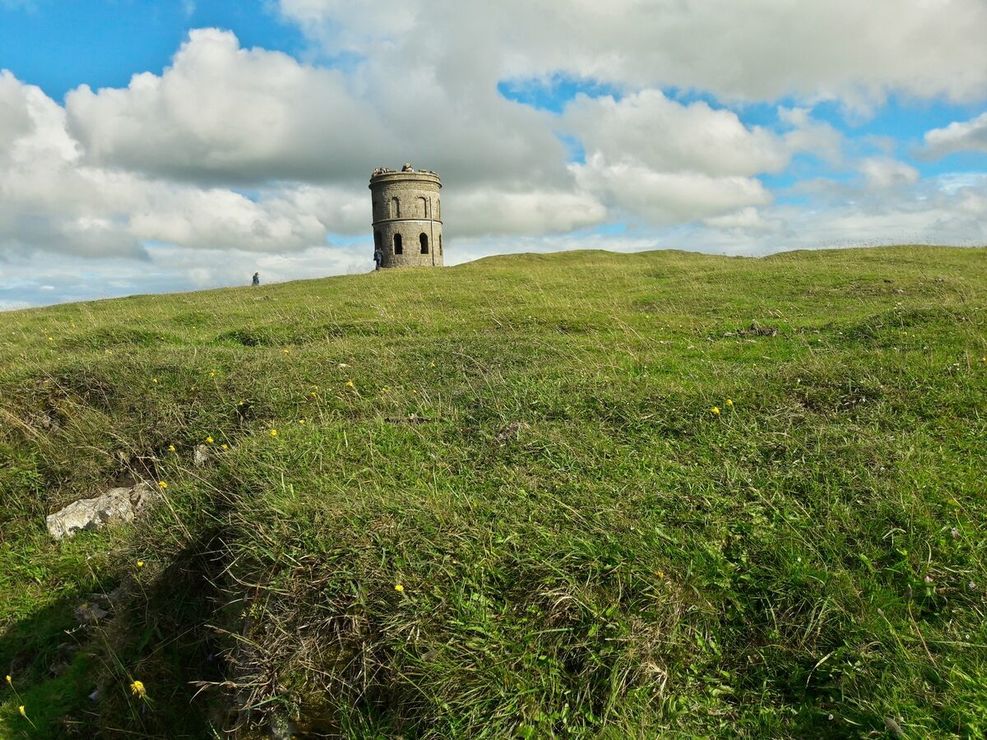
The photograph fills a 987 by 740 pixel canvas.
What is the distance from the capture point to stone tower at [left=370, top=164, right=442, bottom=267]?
51.8m

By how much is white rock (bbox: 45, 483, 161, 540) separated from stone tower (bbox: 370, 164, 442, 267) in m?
44.4

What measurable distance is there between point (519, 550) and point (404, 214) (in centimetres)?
4943

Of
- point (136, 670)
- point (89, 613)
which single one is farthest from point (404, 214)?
point (136, 670)

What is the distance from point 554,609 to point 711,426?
3455mm

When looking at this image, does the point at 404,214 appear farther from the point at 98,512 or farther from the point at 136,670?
the point at 136,670

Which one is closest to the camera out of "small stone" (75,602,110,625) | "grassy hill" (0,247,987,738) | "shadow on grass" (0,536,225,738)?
"grassy hill" (0,247,987,738)

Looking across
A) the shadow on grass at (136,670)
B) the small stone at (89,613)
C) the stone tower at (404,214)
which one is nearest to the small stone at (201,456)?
the small stone at (89,613)

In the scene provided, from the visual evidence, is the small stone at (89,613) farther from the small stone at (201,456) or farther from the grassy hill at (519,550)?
the small stone at (201,456)

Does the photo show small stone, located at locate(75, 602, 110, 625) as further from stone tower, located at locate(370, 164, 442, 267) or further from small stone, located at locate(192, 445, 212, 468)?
stone tower, located at locate(370, 164, 442, 267)

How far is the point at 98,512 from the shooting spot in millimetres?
8141

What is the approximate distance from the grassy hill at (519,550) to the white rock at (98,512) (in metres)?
0.28

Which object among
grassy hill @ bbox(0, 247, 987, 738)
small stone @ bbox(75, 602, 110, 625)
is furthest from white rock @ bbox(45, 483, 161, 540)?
small stone @ bbox(75, 602, 110, 625)

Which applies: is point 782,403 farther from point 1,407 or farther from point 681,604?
point 1,407

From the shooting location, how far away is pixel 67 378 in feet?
35.2
